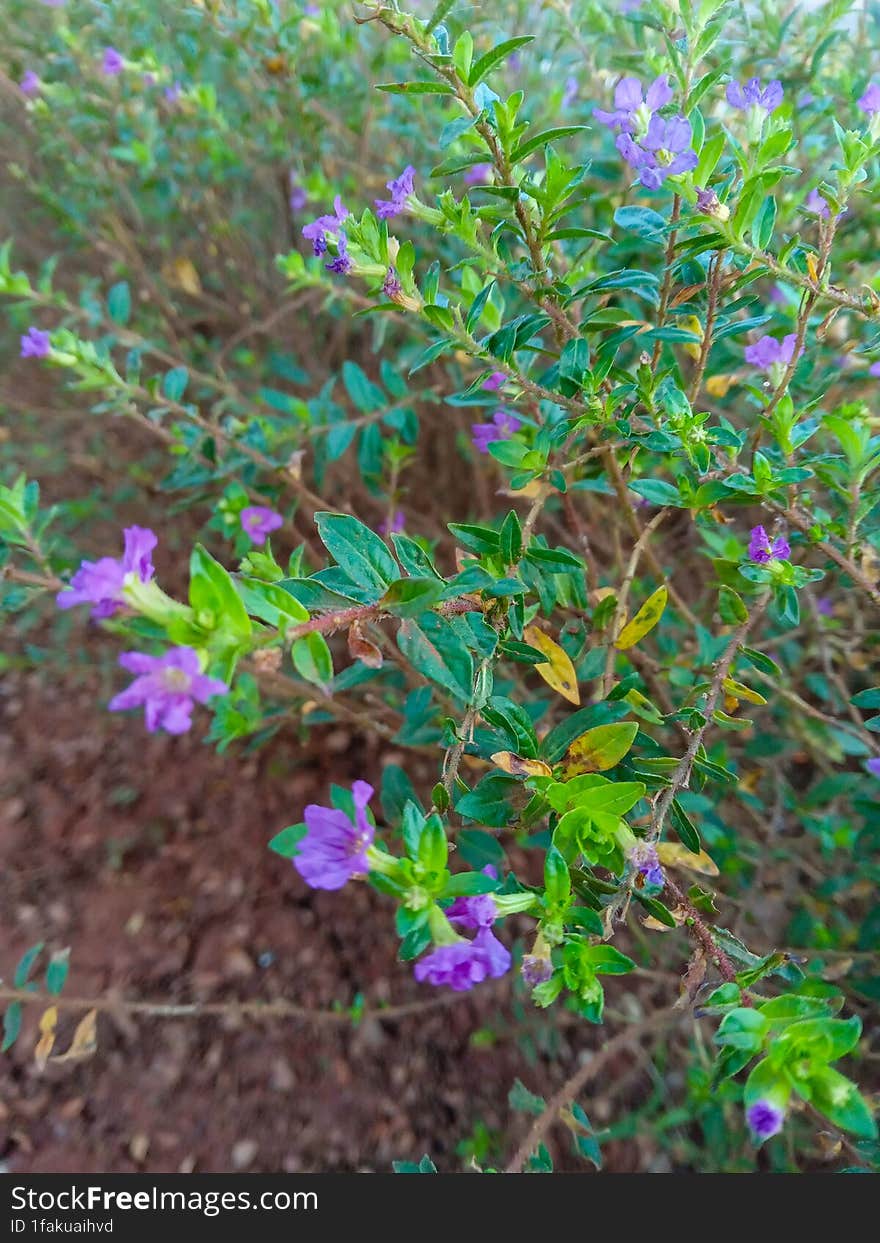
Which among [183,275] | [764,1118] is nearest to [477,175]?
[183,275]

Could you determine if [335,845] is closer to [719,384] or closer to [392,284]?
[392,284]

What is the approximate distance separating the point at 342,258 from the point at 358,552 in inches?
12.5

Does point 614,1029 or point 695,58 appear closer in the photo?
point 695,58

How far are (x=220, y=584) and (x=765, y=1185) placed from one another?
110 cm

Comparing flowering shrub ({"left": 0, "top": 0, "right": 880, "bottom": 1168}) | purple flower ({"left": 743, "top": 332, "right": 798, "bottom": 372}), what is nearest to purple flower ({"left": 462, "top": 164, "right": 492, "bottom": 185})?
flowering shrub ({"left": 0, "top": 0, "right": 880, "bottom": 1168})

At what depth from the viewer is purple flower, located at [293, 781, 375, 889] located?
0.65 metres

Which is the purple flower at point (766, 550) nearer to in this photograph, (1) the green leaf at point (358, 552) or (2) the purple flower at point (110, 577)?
(1) the green leaf at point (358, 552)

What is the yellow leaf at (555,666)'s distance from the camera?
909mm

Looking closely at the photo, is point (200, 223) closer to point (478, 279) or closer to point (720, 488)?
point (478, 279)

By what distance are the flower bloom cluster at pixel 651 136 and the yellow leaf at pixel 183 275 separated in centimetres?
151

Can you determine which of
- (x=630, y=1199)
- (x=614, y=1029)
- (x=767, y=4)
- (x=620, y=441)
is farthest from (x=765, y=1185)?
(x=767, y=4)

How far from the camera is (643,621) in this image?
93 cm

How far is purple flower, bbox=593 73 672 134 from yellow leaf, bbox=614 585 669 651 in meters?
0.45

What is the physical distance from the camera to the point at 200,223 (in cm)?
243
